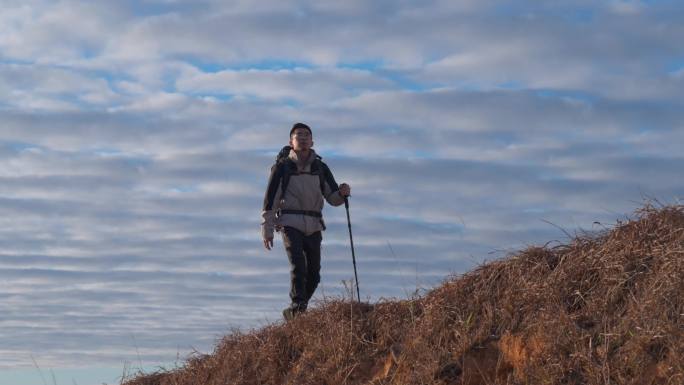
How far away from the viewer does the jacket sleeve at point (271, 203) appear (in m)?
11.5

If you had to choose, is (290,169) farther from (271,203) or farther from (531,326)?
(531,326)

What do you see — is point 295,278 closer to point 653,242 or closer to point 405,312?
point 405,312

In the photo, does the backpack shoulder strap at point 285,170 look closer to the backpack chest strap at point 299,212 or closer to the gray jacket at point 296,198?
the gray jacket at point 296,198

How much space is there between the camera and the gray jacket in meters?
11.6

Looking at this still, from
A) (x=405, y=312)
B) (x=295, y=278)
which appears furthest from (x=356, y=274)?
(x=405, y=312)

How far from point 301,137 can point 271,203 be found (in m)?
0.83

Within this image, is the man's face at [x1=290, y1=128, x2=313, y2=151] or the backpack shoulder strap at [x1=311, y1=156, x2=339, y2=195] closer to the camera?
the man's face at [x1=290, y1=128, x2=313, y2=151]

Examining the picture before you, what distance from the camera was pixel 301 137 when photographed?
11.7m

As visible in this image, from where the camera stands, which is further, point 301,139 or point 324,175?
point 324,175

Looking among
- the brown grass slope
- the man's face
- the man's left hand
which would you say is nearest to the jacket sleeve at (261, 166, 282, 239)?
the man's face

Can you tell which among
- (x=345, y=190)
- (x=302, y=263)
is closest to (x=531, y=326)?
(x=302, y=263)

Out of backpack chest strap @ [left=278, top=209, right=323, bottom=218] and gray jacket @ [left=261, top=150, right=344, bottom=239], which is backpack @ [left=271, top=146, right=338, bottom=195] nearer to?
gray jacket @ [left=261, top=150, right=344, bottom=239]

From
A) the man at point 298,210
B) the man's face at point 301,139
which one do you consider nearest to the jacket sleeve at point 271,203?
the man at point 298,210

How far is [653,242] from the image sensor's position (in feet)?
27.4
